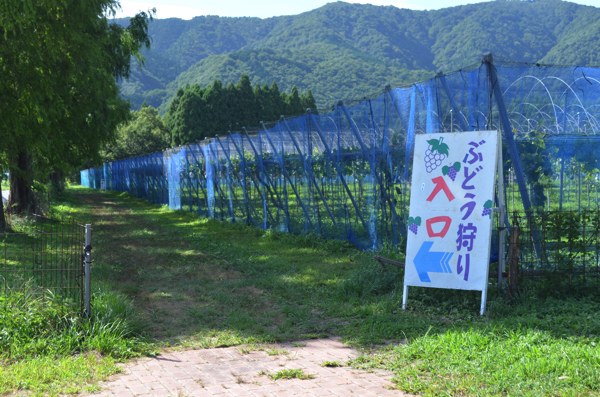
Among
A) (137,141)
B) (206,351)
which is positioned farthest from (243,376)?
(137,141)

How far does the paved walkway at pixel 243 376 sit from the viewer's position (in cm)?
354

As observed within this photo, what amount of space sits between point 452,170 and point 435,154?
0.86ft

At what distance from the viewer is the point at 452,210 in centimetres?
529

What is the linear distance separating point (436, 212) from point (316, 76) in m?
78.5

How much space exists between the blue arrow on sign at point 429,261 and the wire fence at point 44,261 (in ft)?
11.3

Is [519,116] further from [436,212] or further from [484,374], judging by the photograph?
[484,374]

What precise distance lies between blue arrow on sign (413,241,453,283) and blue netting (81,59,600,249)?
125cm

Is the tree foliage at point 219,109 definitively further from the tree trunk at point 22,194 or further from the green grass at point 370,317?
the green grass at point 370,317

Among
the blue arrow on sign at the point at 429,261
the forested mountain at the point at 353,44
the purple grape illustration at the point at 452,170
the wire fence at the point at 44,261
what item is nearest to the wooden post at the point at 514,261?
the blue arrow on sign at the point at 429,261

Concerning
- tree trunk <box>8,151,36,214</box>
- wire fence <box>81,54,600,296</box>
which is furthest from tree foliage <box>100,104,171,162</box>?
wire fence <box>81,54,600,296</box>

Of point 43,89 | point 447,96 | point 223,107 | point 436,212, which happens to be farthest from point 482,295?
point 223,107

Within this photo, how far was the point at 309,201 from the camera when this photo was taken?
10375 millimetres

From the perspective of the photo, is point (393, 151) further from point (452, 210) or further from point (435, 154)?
point (452, 210)

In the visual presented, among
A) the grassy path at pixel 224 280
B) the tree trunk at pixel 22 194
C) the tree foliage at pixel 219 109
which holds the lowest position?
the grassy path at pixel 224 280
